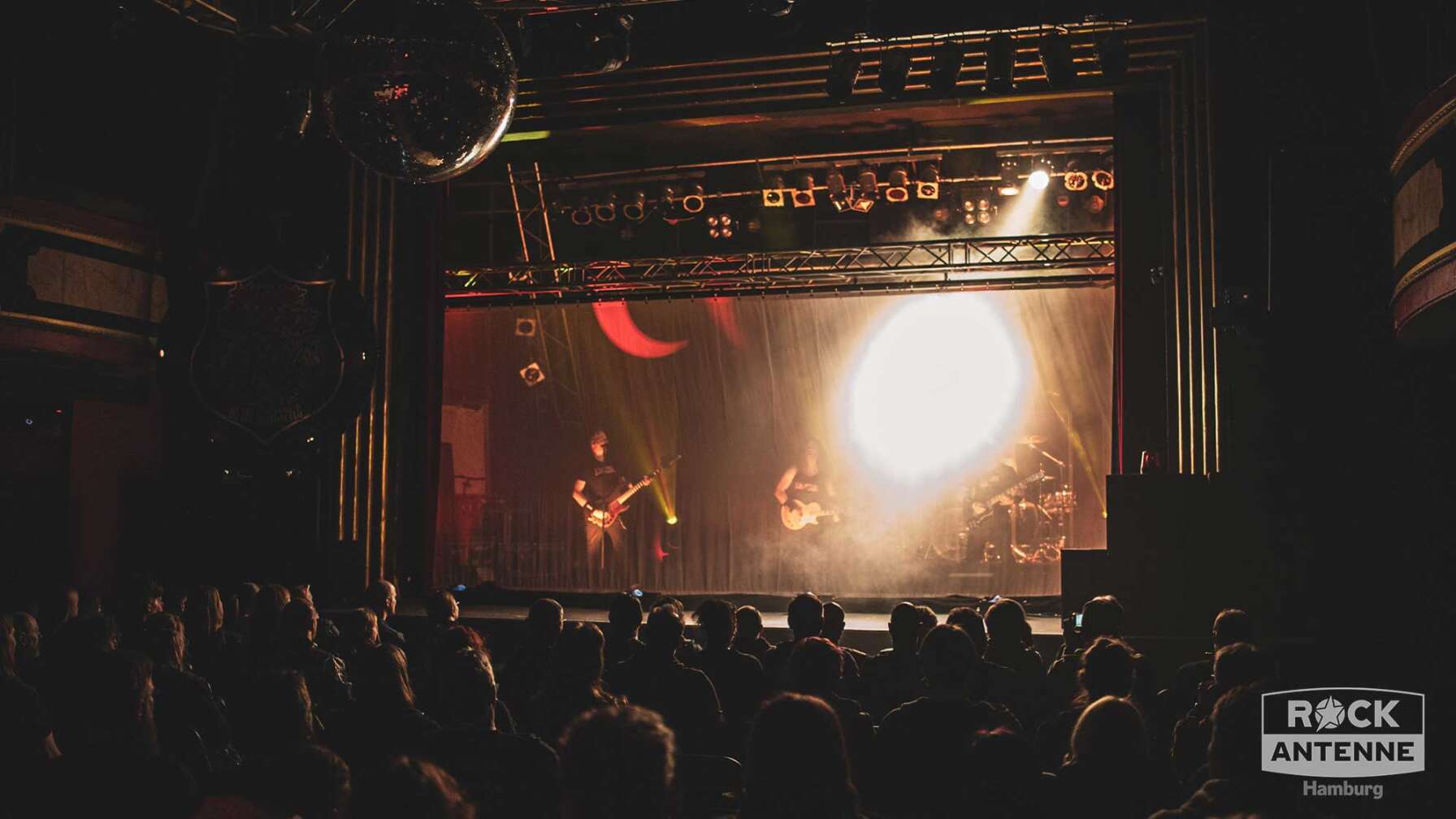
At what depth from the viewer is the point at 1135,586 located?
7.20m

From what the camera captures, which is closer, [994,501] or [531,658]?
[531,658]

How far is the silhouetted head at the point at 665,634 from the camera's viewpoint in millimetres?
4395

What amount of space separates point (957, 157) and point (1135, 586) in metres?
5.35

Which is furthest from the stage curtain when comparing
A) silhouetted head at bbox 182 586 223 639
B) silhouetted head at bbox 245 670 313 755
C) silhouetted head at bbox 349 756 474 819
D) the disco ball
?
silhouetted head at bbox 349 756 474 819

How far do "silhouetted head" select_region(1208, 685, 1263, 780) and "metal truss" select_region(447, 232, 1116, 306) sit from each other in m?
8.52

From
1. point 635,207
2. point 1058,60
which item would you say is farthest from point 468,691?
point 635,207

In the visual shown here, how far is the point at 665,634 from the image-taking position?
14.4ft

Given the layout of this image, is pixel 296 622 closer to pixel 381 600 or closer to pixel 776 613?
pixel 381 600

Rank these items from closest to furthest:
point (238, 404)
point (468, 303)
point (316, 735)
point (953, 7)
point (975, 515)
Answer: point (316, 735), point (953, 7), point (238, 404), point (975, 515), point (468, 303)

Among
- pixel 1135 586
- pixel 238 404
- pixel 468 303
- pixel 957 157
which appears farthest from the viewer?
pixel 468 303

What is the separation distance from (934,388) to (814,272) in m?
1.80

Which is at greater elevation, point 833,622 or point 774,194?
point 774,194

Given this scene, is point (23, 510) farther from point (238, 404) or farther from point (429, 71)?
point (429, 71)

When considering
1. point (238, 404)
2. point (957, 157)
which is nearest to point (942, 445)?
point (957, 157)
